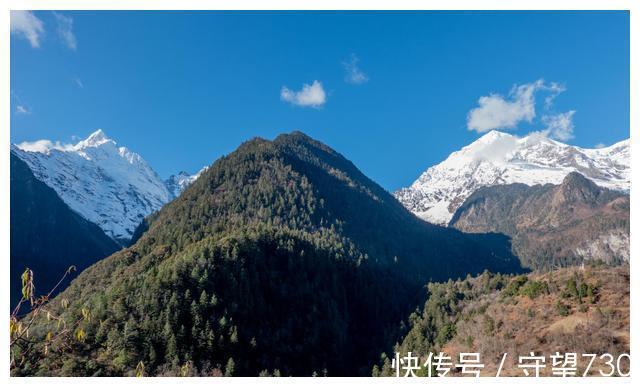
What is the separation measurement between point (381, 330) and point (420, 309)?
1282 cm

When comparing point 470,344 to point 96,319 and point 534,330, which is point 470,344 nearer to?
point 534,330

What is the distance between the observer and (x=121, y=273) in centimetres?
12231

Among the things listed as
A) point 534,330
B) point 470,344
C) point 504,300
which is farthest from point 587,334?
point 504,300

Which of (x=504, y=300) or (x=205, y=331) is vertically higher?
(x=504, y=300)

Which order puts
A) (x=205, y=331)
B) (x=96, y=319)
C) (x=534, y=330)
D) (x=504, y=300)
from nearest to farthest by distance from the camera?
(x=534, y=330)
(x=96, y=319)
(x=205, y=331)
(x=504, y=300)

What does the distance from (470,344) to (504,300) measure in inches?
695

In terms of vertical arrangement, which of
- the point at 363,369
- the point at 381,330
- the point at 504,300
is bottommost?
the point at 363,369

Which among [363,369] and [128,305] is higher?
[128,305]

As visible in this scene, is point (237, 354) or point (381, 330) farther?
point (381, 330)
